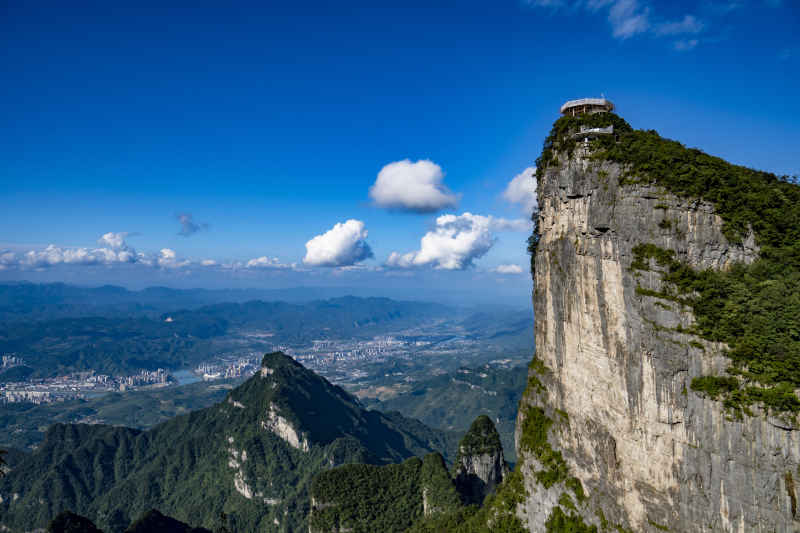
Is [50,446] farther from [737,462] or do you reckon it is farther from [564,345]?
[737,462]

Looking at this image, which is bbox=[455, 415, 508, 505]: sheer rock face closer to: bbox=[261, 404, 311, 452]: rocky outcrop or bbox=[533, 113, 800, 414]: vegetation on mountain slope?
bbox=[533, 113, 800, 414]: vegetation on mountain slope

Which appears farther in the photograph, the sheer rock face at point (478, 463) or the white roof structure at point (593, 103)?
the sheer rock face at point (478, 463)

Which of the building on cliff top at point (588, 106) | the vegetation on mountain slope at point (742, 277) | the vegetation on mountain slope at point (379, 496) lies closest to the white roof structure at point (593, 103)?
the building on cliff top at point (588, 106)

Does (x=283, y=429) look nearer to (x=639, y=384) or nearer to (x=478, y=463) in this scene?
(x=478, y=463)

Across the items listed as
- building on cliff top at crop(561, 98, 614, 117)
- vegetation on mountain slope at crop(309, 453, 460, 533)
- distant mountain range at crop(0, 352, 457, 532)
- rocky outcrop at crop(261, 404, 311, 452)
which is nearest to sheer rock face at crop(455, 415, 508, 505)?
vegetation on mountain slope at crop(309, 453, 460, 533)

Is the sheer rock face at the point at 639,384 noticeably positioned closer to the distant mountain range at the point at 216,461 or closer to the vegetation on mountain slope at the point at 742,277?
the vegetation on mountain slope at the point at 742,277

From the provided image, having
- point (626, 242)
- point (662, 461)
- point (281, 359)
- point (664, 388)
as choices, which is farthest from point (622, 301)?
point (281, 359)
